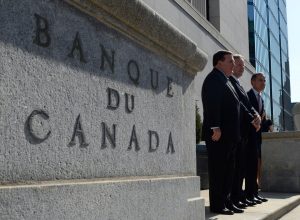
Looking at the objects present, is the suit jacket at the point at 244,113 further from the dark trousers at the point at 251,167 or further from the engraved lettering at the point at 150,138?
the engraved lettering at the point at 150,138

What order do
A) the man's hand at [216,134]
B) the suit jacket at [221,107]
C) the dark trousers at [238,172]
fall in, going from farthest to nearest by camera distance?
Answer: the dark trousers at [238,172] → the suit jacket at [221,107] → the man's hand at [216,134]

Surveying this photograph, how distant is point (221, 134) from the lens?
503 centimetres

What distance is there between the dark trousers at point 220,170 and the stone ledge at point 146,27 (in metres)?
0.93

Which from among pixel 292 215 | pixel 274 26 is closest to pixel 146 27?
pixel 292 215

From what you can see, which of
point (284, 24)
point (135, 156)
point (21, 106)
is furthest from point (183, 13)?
point (284, 24)

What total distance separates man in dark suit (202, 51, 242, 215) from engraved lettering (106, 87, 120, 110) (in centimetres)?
201

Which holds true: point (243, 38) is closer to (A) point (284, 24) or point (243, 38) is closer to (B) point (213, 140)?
(B) point (213, 140)

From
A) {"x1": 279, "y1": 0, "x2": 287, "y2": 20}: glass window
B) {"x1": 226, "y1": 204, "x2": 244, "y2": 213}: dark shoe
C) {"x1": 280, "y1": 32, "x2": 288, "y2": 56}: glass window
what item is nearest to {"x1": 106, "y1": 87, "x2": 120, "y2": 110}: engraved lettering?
{"x1": 226, "y1": 204, "x2": 244, "y2": 213}: dark shoe

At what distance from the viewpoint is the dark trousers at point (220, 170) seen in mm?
5031

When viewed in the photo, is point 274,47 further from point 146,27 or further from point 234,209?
point 146,27

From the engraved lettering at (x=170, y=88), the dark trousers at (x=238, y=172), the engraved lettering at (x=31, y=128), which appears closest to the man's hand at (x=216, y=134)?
the dark trousers at (x=238, y=172)

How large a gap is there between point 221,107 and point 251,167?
171cm

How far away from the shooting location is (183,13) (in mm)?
16219

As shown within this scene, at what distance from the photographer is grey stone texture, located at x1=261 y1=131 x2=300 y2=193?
9.09 meters
